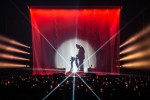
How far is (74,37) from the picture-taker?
12.3 m

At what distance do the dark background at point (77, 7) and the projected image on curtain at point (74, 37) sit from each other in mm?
456

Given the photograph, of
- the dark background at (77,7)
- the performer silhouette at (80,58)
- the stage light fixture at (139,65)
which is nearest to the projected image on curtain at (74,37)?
the performer silhouette at (80,58)

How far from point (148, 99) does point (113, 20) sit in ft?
29.4

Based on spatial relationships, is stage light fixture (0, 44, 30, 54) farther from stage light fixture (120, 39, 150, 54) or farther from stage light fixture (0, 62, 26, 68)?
stage light fixture (120, 39, 150, 54)

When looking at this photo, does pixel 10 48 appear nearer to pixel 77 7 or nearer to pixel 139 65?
pixel 77 7

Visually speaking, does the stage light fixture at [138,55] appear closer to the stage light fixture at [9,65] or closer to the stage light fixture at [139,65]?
the stage light fixture at [139,65]

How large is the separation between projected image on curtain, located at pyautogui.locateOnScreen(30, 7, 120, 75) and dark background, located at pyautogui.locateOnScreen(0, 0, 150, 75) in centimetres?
46

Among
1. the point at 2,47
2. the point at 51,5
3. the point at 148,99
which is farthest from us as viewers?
the point at 51,5

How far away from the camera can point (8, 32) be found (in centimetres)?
1055

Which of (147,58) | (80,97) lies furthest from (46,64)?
(80,97)

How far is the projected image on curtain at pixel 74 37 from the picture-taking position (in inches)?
469

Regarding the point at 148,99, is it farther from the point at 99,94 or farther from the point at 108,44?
the point at 108,44

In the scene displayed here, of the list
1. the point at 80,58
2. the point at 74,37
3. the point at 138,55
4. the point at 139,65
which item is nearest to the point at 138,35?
the point at 138,55

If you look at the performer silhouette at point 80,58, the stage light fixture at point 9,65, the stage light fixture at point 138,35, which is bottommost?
the stage light fixture at point 9,65
